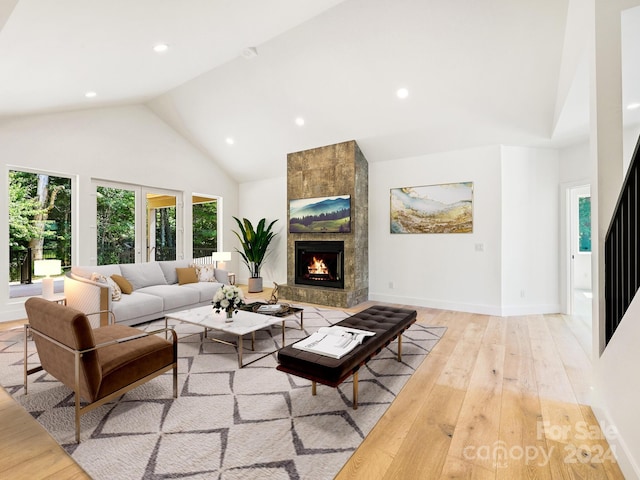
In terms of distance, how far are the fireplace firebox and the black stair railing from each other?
12.8 ft

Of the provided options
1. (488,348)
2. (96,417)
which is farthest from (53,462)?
(488,348)

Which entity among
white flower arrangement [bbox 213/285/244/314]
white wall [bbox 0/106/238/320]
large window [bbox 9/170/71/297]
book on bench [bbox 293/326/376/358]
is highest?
white wall [bbox 0/106/238/320]

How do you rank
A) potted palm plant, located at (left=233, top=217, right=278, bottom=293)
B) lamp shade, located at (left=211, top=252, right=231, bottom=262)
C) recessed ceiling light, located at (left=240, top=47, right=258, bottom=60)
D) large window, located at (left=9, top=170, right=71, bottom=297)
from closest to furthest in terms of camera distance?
recessed ceiling light, located at (left=240, top=47, right=258, bottom=60) < large window, located at (left=9, top=170, right=71, bottom=297) < lamp shade, located at (left=211, top=252, right=231, bottom=262) < potted palm plant, located at (left=233, top=217, right=278, bottom=293)

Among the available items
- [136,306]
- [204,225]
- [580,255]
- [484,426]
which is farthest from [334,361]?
[580,255]

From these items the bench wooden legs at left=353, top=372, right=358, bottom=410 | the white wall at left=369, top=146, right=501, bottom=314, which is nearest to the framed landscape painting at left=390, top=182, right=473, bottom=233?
the white wall at left=369, top=146, right=501, bottom=314

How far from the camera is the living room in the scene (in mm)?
4375

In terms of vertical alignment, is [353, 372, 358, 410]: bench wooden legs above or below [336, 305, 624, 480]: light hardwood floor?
above

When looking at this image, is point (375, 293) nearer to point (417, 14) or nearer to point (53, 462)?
point (417, 14)

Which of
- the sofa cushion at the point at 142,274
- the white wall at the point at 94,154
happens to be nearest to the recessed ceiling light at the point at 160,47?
the white wall at the point at 94,154

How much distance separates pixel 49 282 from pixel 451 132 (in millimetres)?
5982

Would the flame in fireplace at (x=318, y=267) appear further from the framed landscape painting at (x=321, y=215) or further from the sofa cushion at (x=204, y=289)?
the sofa cushion at (x=204, y=289)

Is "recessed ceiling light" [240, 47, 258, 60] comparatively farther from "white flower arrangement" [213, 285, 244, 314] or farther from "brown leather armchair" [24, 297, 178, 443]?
"brown leather armchair" [24, 297, 178, 443]

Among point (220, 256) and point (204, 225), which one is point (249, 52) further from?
point (204, 225)

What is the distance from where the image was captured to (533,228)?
4.88 meters
